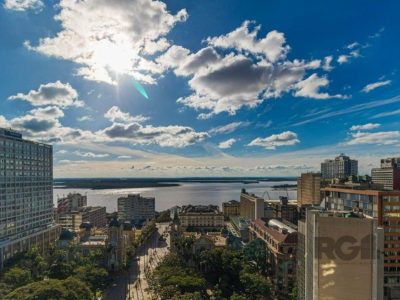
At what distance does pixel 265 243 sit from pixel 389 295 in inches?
889

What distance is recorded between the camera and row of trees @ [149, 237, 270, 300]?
144 ft

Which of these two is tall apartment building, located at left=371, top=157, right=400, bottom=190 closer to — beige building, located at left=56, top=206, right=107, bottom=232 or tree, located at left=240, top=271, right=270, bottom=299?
tree, located at left=240, top=271, right=270, bottom=299

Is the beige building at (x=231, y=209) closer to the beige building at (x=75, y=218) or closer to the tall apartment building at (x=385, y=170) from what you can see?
the beige building at (x=75, y=218)

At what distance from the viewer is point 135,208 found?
455ft

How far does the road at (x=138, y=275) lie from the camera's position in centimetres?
5041

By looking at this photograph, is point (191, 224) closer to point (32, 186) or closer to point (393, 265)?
point (32, 186)

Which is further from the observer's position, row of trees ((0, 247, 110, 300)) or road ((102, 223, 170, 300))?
road ((102, 223, 170, 300))

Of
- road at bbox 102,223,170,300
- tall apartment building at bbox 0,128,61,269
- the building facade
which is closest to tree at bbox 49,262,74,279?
road at bbox 102,223,170,300

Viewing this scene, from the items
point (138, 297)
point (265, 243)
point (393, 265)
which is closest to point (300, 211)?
point (265, 243)

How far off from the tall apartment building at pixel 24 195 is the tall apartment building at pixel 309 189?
4417 inches

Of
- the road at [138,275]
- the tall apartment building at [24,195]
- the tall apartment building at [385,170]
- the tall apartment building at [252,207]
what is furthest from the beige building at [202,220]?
the tall apartment building at [385,170]

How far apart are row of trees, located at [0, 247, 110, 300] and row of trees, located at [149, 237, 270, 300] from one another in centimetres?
932

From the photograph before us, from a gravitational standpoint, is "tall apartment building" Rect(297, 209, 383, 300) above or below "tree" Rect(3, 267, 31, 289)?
above

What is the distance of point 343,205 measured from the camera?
55.7 meters
